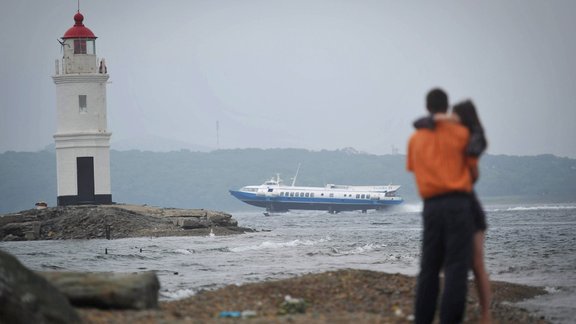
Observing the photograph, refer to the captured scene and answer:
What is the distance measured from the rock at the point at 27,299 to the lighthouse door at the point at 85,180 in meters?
38.1

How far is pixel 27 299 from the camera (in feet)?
29.0

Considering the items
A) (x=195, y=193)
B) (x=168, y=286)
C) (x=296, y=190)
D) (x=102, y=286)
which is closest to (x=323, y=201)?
(x=296, y=190)

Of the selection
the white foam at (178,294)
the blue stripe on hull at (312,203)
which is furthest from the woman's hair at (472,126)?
the blue stripe on hull at (312,203)

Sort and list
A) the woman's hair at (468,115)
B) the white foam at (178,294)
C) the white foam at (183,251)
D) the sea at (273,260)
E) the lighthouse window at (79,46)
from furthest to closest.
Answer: the lighthouse window at (79,46), the white foam at (183,251), the sea at (273,260), the white foam at (178,294), the woman's hair at (468,115)

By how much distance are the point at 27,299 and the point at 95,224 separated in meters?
32.8

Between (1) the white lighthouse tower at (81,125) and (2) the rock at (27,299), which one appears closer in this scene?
(2) the rock at (27,299)

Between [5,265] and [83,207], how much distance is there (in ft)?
118

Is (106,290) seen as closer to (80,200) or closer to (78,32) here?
(80,200)

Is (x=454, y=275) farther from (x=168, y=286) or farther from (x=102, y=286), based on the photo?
(x=168, y=286)

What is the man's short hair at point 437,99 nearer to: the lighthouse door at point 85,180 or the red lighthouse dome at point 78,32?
the lighthouse door at point 85,180

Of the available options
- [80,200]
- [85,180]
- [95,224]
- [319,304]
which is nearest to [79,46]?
[85,180]

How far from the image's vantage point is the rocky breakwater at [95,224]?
1612 inches

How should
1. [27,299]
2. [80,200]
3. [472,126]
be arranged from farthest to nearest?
[80,200] → [472,126] → [27,299]

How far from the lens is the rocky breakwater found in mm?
40938
